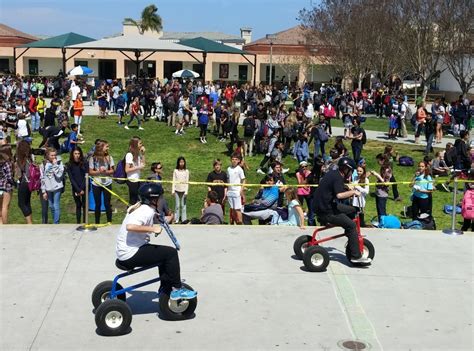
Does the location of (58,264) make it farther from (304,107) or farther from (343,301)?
(304,107)

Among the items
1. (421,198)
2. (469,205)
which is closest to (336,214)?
(469,205)

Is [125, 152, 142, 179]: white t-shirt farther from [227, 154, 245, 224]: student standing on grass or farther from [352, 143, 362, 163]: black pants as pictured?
[352, 143, 362, 163]: black pants

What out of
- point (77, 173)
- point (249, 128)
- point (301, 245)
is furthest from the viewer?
point (249, 128)

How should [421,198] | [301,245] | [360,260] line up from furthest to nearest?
[421,198], [301,245], [360,260]

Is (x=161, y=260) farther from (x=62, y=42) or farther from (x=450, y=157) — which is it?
(x=62, y=42)

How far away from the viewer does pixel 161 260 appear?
21.7 feet

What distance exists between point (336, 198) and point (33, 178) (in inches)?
221

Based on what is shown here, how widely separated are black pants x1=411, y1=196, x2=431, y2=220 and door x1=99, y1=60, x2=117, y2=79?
50.6m

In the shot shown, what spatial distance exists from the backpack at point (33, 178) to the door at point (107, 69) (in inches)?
1993

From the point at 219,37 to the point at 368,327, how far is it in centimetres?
7821

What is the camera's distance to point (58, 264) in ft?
28.8

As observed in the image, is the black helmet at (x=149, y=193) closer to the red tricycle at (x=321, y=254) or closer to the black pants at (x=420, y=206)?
the red tricycle at (x=321, y=254)

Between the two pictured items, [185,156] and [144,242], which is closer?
[144,242]

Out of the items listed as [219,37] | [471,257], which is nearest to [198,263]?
[471,257]
